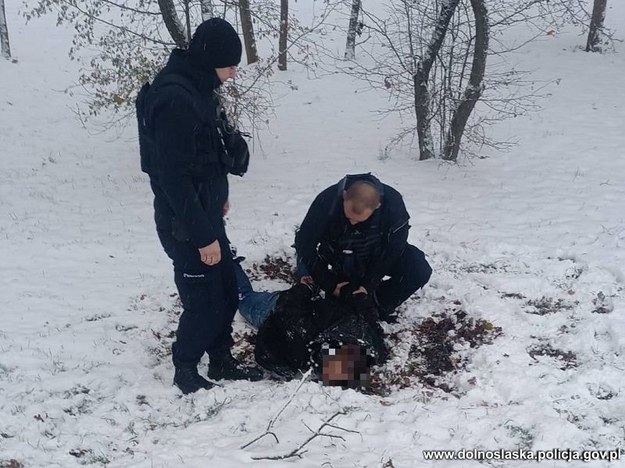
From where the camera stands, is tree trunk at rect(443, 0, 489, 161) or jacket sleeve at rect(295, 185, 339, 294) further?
tree trunk at rect(443, 0, 489, 161)

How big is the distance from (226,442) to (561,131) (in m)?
9.32

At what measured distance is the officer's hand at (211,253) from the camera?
373 cm

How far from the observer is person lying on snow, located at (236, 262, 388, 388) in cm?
434

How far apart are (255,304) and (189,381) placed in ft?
3.61

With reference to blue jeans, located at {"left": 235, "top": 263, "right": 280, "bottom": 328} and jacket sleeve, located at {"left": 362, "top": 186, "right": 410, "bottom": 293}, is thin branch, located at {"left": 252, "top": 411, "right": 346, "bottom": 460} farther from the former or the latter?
blue jeans, located at {"left": 235, "top": 263, "right": 280, "bottom": 328}

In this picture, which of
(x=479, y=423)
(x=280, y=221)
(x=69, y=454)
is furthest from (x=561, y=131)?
(x=69, y=454)

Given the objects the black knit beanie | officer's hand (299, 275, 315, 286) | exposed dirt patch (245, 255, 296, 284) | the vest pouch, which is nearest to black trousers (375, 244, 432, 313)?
officer's hand (299, 275, 315, 286)

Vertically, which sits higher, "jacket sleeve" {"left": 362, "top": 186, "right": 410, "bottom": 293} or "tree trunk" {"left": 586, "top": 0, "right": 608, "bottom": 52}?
"tree trunk" {"left": 586, "top": 0, "right": 608, "bottom": 52}

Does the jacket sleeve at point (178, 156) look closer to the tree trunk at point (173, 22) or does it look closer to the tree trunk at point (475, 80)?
the tree trunk at point (173, 22)

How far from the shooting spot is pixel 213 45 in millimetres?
3559

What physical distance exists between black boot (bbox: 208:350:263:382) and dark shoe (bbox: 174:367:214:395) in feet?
0.62

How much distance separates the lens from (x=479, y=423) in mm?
3746

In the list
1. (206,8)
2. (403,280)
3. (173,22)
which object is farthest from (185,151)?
(173,22)

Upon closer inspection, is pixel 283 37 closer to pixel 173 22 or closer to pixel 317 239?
pixel 173 22
